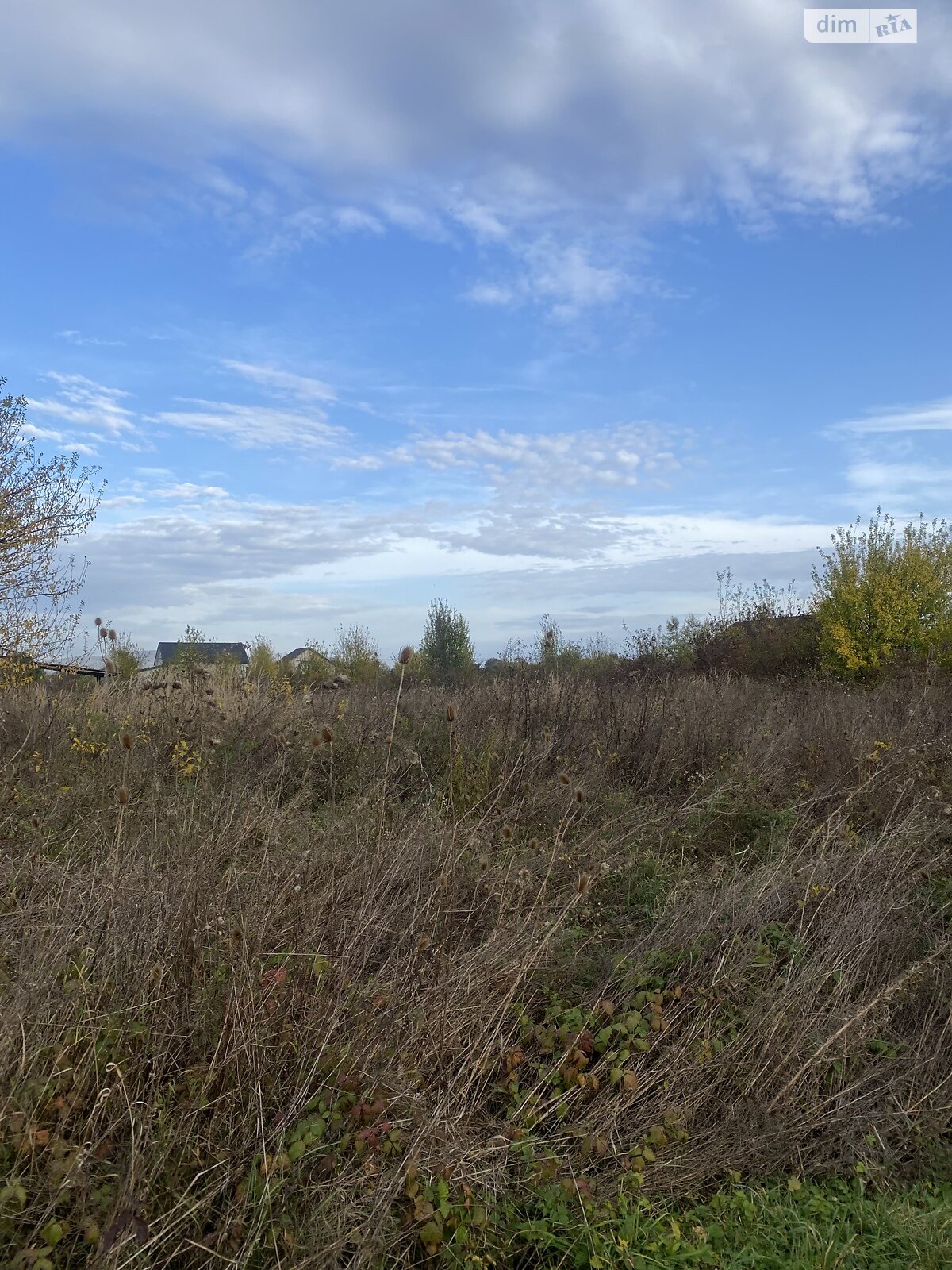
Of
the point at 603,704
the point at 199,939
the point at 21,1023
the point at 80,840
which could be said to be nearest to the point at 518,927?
the point at 199,939

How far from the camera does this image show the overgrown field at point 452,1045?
227cm

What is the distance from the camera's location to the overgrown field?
2.27 m

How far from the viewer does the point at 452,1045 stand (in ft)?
9.77

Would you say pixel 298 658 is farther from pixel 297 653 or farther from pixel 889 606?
pixel 889 606

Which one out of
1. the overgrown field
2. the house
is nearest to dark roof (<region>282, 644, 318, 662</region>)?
the house

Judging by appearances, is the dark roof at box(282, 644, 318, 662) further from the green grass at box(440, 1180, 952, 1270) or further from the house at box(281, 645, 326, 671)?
the green grass at box(440, 1180, 952, 1270)

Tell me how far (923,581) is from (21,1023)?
19.1 meters

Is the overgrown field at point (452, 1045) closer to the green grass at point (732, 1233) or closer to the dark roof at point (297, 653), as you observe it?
the green grass at point (732, 1233)

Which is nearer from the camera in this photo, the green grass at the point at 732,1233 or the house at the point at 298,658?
the green grass at the point at 732,1233

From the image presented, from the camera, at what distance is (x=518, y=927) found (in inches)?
137

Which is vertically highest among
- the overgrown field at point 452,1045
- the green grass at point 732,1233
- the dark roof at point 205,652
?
the dark roof at point 205,652

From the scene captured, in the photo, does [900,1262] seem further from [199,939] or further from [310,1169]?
[199,939]

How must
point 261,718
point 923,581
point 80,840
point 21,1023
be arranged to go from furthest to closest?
point 923,581 < point 261,718 < point 80,840 < point 21,1023

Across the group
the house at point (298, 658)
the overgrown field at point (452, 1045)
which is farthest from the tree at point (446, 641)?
the overgrown field at point (452, 1045)
